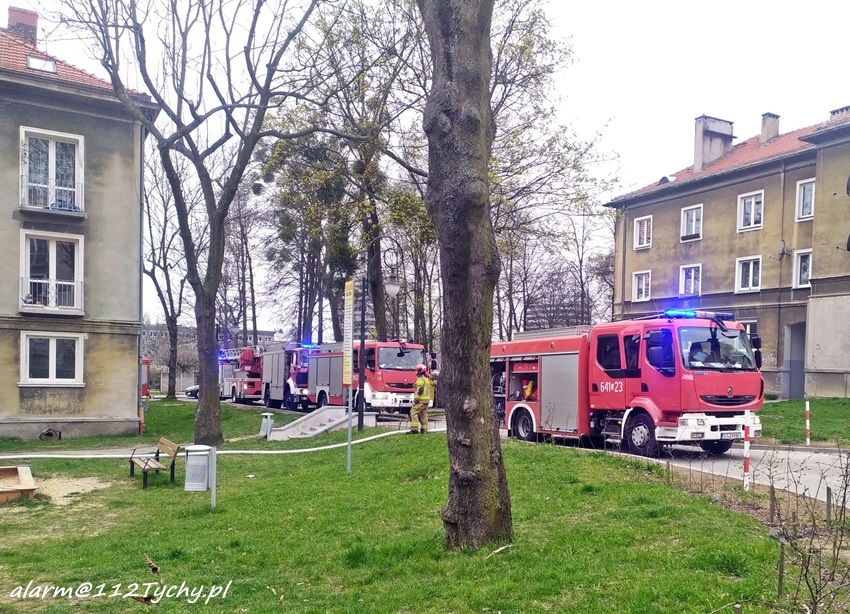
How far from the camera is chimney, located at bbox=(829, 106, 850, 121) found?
31366 mm

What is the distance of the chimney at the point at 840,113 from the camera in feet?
103

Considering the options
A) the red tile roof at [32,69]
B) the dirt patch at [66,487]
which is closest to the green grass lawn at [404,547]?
the dirt patch at [66,487]

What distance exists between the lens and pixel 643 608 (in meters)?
4.83

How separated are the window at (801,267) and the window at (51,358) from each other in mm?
28633

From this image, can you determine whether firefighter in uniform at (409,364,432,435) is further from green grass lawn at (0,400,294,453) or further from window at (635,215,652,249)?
window at (635,215,652,249)

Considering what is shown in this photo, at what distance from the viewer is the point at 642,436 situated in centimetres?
1412

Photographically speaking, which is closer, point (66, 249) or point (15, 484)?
point (15, 484)

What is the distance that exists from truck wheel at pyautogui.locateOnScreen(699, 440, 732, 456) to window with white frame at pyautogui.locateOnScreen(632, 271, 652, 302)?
26627 millimetres

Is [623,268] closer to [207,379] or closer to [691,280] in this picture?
[691,280]

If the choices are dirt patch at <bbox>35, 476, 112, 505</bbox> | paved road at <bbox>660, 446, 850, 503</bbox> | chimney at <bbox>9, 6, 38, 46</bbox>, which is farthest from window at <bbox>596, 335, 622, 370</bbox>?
chimney at <bbox>9, 6, 38, 46</bbox>

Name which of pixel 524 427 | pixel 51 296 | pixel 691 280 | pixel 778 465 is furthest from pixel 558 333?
pixel 691 280

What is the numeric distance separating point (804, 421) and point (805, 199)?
14.6m

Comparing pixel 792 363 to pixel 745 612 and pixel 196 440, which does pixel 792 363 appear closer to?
pixel 196 440

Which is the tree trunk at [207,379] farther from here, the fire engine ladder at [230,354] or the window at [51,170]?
the fire engine ladder at [230,354]
